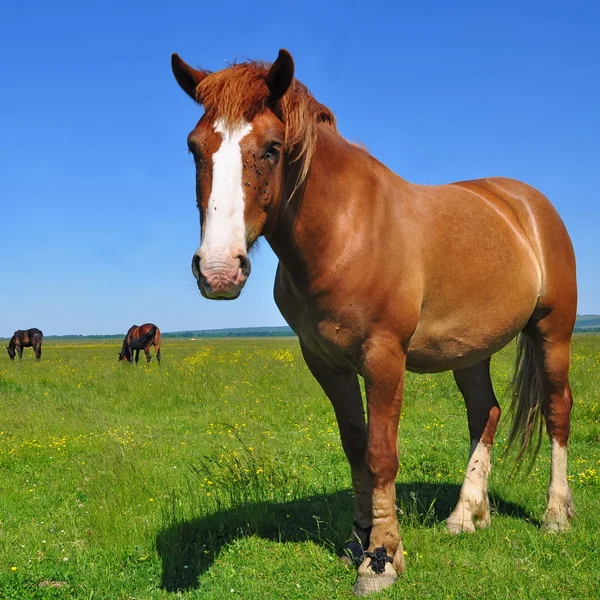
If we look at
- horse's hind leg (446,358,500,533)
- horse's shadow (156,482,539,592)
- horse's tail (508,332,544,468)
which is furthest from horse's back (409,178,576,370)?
horse's shadow (156,482,539,592)

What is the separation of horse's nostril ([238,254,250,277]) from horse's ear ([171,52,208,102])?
112cm

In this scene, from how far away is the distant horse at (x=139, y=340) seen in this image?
27.6m

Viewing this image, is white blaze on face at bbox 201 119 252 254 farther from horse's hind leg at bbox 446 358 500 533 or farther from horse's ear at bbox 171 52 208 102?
horse's hind leg at bbox 446 358 500 533

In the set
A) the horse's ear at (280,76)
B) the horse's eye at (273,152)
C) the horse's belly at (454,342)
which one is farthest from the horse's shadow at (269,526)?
the horse's ear at (280,76)

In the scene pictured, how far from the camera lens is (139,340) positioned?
28.0 metres

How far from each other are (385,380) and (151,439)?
5.97 meters

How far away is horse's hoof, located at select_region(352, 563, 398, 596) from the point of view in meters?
3.63

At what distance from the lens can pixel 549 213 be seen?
5.21 m

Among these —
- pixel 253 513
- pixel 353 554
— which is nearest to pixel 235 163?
pixel 353 554

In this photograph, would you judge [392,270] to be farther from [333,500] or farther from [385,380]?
[333,500]

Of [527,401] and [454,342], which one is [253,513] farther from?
[527,401]

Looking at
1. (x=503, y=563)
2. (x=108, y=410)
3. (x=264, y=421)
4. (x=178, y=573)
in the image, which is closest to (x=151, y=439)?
(x=264, y=421)

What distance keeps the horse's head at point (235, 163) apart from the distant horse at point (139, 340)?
996 inches

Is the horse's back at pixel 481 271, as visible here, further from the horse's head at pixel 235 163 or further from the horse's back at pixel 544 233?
the horse's head at pixel 235 163
